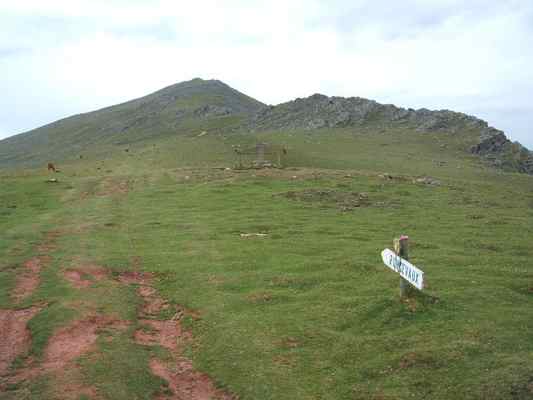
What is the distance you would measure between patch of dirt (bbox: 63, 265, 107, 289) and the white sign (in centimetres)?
1460

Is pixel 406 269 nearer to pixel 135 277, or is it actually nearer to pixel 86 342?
pixel 86 342

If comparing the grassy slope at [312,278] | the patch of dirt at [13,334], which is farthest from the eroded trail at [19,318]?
the grassy slope at [312,278]

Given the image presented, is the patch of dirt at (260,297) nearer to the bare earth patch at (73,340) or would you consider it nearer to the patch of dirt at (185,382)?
the patch of dirt at (185,382)

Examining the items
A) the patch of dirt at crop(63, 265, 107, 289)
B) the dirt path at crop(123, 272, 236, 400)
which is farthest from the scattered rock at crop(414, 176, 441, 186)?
the patch of dirt at crop(63, 265, 107, 289)

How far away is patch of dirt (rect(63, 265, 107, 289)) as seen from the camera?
25.0 m

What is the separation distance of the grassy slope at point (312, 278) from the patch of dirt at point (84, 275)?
725mm

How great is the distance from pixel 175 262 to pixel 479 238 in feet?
60.8

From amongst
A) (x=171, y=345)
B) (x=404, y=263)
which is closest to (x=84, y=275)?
(x=171, y=345)

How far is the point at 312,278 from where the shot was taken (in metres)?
23.7

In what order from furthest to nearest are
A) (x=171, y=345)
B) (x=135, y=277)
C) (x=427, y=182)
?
(x=427, y=182) < (x=135, y=277) < (x=171, y=345)

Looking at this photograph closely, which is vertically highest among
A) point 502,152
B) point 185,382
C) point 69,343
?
point 502,152

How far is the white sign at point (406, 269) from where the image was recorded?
15.9 m

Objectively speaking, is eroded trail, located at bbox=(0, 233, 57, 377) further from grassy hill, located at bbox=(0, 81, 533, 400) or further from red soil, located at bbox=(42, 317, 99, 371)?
red soil, located at bbox=(42, 317, 99, 371)

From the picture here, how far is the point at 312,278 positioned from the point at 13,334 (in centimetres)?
1240
